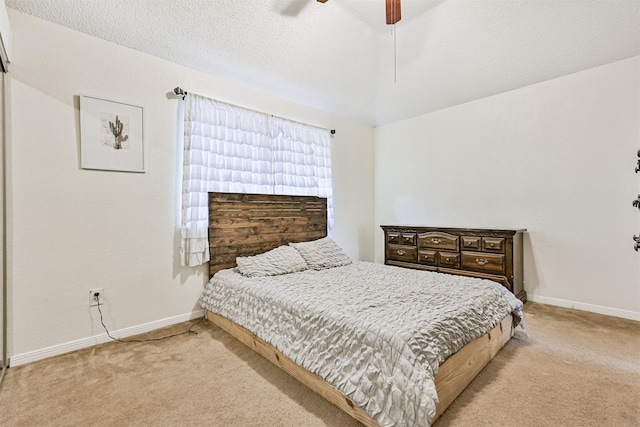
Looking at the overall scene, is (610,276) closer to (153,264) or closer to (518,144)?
(518,144)

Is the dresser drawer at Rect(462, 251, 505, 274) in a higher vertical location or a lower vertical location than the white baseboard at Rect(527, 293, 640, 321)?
higher

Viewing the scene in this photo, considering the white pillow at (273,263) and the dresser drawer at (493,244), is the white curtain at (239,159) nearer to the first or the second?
the white pillow at (273,263)

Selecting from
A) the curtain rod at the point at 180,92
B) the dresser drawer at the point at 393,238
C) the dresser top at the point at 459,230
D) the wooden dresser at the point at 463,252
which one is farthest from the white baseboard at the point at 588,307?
the curtain rod at the point at 180,92

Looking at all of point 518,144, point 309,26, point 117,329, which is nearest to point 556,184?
point 518,144

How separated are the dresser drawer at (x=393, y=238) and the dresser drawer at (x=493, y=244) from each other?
0.99 m

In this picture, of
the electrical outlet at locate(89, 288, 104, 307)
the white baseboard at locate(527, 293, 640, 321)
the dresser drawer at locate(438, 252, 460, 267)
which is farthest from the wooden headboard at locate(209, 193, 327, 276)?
the white baseboard at locate(527, 293, 640, 321)

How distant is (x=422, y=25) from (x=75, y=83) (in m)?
2.93

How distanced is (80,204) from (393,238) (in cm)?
319

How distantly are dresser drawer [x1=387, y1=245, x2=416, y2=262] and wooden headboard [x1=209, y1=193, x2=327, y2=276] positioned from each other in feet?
3.01

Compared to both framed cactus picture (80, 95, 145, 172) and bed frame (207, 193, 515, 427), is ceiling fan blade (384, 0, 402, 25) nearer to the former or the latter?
bed frame (207, 193, 515, 427)

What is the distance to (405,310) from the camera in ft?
5.29

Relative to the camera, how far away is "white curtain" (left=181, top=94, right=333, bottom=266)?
266 centimetres

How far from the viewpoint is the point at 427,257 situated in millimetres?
3459

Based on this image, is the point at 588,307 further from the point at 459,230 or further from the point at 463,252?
the point at 459,230
